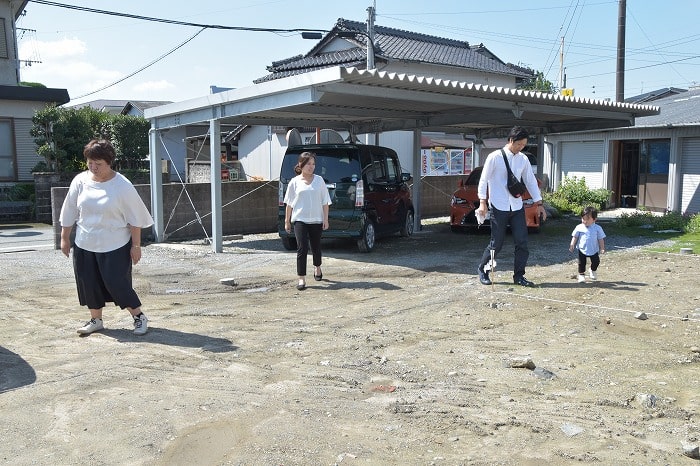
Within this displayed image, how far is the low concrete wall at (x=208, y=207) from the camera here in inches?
516

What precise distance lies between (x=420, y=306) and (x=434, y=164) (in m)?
20.5

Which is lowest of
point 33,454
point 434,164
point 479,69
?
point 33,454

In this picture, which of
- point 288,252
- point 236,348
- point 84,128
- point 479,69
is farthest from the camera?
point 479,69

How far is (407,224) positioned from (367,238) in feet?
7.73

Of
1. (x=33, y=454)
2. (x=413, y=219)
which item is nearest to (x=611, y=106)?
(x=413, y=219)

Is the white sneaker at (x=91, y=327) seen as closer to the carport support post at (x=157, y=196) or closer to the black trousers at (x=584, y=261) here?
the black trousers at (x=584, y=261)

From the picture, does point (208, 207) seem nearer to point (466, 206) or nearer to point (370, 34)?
point (466, 206)

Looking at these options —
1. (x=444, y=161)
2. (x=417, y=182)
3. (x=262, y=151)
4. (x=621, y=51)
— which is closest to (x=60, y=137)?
(x=417, y=182)

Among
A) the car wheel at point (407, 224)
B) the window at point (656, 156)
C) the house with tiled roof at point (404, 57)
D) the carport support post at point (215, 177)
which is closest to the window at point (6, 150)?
the carport support post at point (215, 177)

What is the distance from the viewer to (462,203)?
13.7 metres

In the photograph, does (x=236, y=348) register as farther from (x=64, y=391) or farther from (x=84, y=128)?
(x=84, y=128)

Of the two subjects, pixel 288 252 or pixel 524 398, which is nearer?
pixel 524 398

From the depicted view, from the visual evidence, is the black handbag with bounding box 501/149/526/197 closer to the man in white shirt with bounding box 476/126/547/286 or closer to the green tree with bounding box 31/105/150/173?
the man in white shirt with bounding box 476/126/547/286

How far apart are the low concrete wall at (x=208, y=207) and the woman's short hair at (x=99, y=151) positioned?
714 cm
